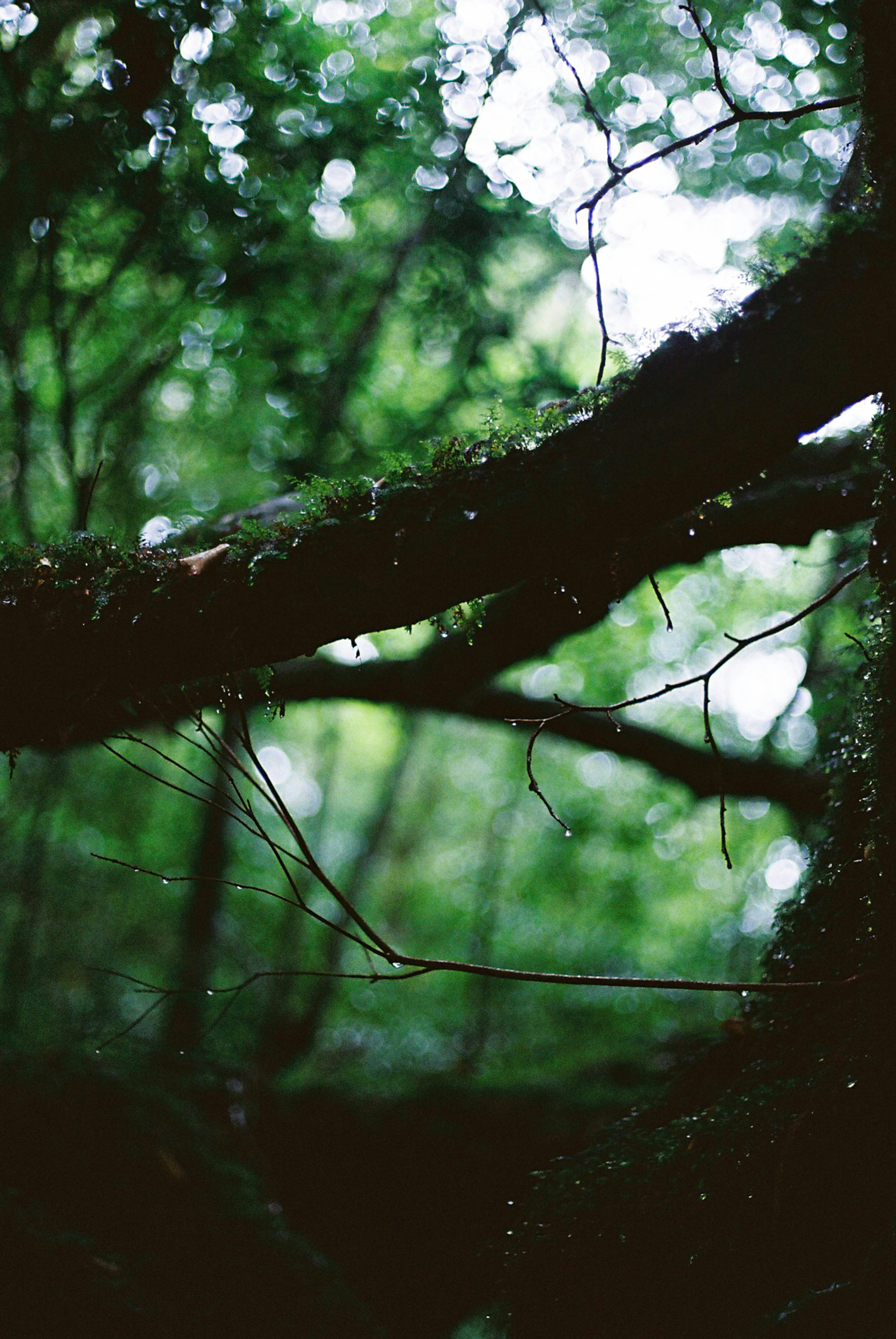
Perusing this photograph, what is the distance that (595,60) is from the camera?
5520 millimetres

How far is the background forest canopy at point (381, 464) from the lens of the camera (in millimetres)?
2068

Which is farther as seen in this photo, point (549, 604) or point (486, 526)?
point (549, 604)

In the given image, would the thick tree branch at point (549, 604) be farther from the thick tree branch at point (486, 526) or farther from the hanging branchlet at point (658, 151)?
the hanging branchlet at point (658, 151)

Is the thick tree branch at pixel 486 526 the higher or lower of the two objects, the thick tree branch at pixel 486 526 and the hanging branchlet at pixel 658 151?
the lower

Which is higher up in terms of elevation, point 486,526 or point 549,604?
point 549,604

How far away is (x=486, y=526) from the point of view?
204 cm

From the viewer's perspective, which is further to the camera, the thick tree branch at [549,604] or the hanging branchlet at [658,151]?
the thick tree branch at [549,604]

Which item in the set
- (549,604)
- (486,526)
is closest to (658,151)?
(486,526)

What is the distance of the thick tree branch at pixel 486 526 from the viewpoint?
1758mm

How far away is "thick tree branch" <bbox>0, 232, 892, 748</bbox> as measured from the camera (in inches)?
69.2

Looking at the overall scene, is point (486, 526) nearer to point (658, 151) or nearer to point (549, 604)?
point (658, 151)

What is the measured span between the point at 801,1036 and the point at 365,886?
11366 mm

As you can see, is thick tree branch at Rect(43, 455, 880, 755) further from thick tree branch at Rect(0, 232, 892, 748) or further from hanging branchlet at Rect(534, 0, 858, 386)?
hanging branchlet at Rect(534, 0, 858, 386)

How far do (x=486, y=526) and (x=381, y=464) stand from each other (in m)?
0.73
